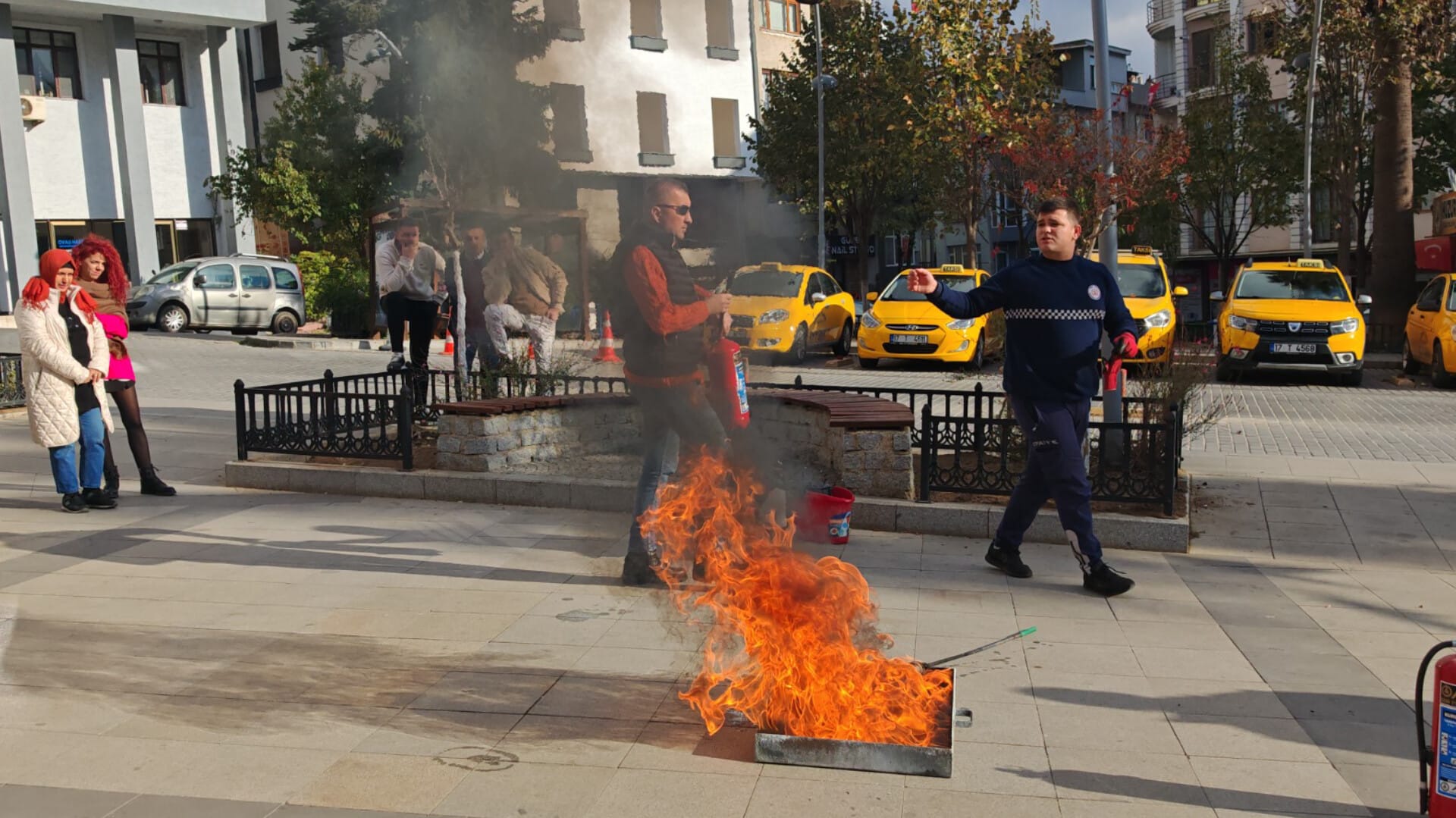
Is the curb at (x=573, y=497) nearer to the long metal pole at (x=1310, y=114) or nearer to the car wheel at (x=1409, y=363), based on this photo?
the car wheel at (x=1409, y=363)

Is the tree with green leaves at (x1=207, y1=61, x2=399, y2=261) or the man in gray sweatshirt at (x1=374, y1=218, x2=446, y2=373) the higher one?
the tree with green leaves at (x1=207, y1=61, x2=399, y2=261)

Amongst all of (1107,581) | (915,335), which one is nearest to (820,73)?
(1107,581)

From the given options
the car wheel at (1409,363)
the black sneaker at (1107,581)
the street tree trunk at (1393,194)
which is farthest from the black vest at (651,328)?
the street tree trunk at (1393,194)

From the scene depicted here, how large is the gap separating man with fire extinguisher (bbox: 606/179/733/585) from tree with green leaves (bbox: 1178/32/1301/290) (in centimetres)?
3160

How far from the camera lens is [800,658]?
13.1 feet

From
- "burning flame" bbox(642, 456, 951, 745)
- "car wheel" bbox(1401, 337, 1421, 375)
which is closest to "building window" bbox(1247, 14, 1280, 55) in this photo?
"car wheel" bbox(1401, 337, 1421, 375)

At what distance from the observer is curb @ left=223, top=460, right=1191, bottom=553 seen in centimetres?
712

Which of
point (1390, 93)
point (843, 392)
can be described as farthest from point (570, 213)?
point (1390, 93)

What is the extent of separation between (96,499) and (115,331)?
1.18m

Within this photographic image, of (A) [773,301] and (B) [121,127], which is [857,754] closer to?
(A) [773,301]

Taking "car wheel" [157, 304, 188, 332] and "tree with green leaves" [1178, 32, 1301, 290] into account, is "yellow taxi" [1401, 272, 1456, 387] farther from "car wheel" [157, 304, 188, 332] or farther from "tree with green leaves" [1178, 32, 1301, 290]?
"car wheel" [157, 304, 188, 332]

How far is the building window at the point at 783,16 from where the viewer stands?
4.08 m

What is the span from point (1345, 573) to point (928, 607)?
267 cm

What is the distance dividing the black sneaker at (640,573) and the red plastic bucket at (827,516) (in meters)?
1.12
